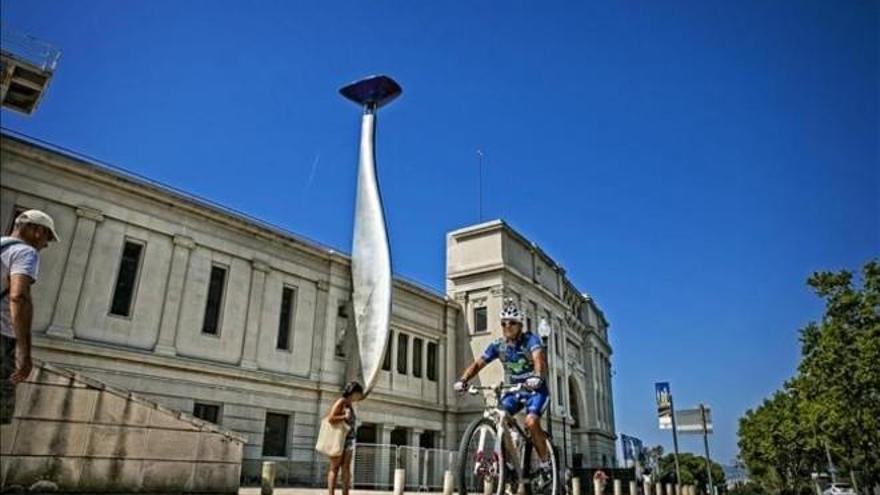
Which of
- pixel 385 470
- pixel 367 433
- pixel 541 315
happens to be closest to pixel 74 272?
pixel 385 470

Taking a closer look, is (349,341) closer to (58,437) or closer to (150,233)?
(150,233)

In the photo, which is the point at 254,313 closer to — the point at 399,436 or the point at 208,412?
the point at 208,412

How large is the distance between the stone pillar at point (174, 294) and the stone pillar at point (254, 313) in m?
2.75

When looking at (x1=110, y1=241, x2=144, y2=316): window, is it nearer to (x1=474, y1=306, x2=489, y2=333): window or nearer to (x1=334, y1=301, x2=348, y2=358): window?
(x1=334, y1=301, x2=348, y2=358): window

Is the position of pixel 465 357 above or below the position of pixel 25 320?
above

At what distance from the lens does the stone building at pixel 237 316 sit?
1662 centimetres

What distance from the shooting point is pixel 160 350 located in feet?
59.6

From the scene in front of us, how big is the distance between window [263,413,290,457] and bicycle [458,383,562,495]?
1737cm

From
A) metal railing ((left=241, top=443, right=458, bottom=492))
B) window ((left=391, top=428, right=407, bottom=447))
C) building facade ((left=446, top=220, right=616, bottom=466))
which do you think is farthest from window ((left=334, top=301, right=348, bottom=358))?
building facade ((left=446, top=220, right=616, bottom=466))

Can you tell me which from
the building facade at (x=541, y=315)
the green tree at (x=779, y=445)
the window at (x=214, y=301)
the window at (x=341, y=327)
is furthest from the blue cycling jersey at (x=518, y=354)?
the green tree at (x=779, y=445)

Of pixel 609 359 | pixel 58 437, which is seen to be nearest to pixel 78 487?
pixel 58 437

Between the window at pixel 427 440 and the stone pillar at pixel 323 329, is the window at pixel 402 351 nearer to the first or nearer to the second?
the window at pixel 427 440

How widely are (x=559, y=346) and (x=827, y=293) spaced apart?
1610 cm

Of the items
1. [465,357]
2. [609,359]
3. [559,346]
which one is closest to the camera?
[465,357]
